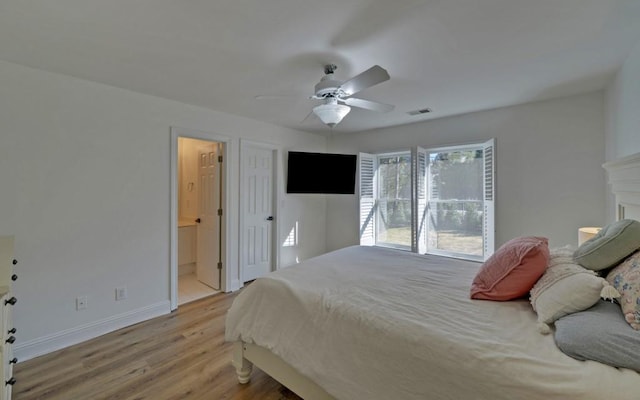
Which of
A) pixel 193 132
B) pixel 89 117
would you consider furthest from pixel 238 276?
pixel 89 117

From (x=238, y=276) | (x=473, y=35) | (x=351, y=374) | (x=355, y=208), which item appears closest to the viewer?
(x=351, y=374)

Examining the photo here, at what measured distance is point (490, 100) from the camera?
3189 mm

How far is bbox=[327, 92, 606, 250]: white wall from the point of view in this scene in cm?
294

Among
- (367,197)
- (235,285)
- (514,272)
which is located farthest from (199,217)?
(514,272)

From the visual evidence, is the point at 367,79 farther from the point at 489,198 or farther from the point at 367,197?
the point at 367,197

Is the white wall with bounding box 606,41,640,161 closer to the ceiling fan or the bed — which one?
the bed

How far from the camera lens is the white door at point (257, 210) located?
402 centimetres

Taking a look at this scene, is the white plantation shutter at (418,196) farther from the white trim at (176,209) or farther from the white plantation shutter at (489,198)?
the white trim at (176,209)

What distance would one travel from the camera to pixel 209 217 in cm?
400

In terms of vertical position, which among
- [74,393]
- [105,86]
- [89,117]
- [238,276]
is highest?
[105,86]

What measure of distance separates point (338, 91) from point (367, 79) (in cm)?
33

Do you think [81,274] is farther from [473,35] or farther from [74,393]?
[473,35]

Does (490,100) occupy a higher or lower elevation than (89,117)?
higher

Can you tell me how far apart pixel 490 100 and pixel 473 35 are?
5.33ft
